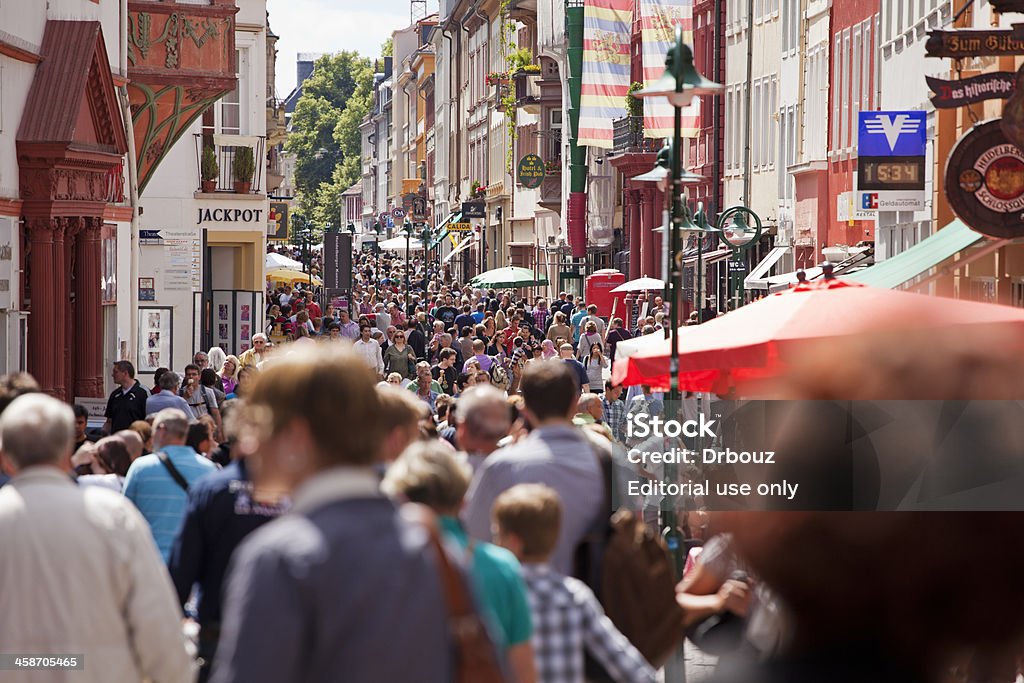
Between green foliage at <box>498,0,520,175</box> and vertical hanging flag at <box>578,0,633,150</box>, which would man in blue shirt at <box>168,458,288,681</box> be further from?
green foliage at <box>498,0,520,175</box>

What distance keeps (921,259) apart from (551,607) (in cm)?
1564

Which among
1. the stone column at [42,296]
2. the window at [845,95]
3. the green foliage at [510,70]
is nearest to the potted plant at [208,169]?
the window at [845,95]

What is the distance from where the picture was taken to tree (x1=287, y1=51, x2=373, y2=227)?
177 metres

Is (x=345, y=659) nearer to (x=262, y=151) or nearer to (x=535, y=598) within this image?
(x=535, y=598)

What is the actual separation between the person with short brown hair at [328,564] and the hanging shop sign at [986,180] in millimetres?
14556

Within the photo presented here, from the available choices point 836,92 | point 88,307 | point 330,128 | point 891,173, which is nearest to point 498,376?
point 88,307

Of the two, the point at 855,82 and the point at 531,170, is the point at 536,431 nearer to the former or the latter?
the point at 855,82

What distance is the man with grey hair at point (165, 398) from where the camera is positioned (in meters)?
16.2

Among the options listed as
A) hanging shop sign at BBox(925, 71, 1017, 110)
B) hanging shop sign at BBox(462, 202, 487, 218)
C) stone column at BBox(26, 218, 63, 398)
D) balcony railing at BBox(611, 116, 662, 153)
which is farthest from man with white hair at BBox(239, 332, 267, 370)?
hanging shop sign at BBox(462, 202, 487, 218)

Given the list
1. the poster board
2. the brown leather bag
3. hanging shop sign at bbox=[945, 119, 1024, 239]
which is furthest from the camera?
the poster board

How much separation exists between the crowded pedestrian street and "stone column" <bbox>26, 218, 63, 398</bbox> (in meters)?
0.05

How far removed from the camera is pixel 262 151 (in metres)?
42.2

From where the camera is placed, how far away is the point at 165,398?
16.2m

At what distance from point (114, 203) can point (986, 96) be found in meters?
12.1
